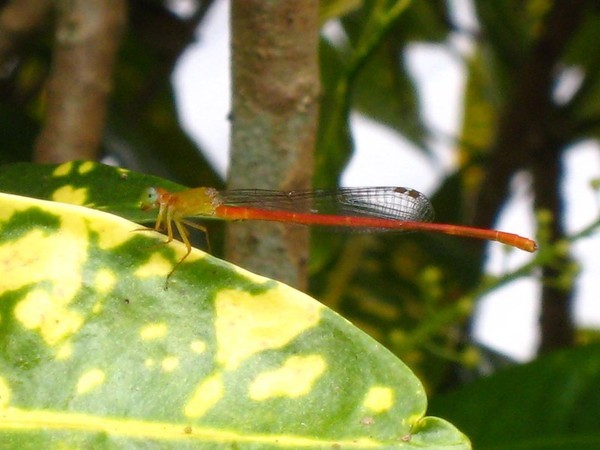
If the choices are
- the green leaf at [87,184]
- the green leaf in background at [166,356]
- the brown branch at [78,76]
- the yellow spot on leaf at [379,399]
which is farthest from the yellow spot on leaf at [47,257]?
the brown branch at [78,76]

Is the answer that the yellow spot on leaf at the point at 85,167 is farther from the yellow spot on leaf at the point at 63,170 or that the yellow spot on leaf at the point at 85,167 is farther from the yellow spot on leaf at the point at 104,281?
the yellow spot on leaf at the point at 104,281

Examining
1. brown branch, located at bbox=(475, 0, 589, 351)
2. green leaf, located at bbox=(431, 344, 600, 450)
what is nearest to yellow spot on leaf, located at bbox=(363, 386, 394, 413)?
green leaf, located at bbox=(431, 344, 600, 450)

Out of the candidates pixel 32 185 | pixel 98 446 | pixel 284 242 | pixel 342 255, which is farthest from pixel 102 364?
A: pixel 342 255

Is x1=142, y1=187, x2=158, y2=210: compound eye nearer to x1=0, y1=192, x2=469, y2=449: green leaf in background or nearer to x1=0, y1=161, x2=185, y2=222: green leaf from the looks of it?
x1=0, y1=161, x2=185, y2=222: green leaf

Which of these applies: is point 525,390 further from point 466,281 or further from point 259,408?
point 259,408

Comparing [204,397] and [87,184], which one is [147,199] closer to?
[87,184]
